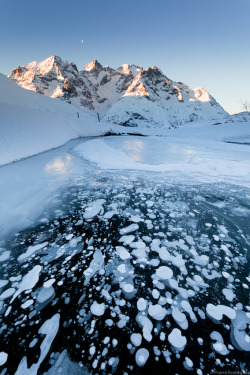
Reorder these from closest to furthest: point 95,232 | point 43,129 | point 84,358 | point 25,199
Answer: point 84,358 → point 95,232 → point 25,199 → point 43,129

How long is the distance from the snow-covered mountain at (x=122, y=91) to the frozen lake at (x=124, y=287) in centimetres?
7225

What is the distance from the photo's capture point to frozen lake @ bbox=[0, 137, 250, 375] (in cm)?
83

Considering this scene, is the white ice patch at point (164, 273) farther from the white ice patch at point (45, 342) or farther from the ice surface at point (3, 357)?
the ice surface at point (3, 357)

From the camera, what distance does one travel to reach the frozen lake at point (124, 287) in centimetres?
83

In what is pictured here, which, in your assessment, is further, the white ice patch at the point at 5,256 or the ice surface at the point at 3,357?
the white ice patch at the point at 5,256

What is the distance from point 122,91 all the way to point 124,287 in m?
125

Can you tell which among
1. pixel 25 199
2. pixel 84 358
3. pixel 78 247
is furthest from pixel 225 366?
pixel 25 199

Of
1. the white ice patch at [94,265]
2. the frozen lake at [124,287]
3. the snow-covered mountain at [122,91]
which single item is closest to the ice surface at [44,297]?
the frozen lake at [124,287]

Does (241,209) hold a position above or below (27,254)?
below

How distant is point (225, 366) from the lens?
818 mm

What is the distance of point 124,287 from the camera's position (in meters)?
1.16

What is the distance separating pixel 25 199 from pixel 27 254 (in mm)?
1341

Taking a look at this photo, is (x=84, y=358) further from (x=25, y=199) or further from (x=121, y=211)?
(x=25, y=199)

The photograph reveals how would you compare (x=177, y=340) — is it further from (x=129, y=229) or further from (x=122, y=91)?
(x=122, y=91)
